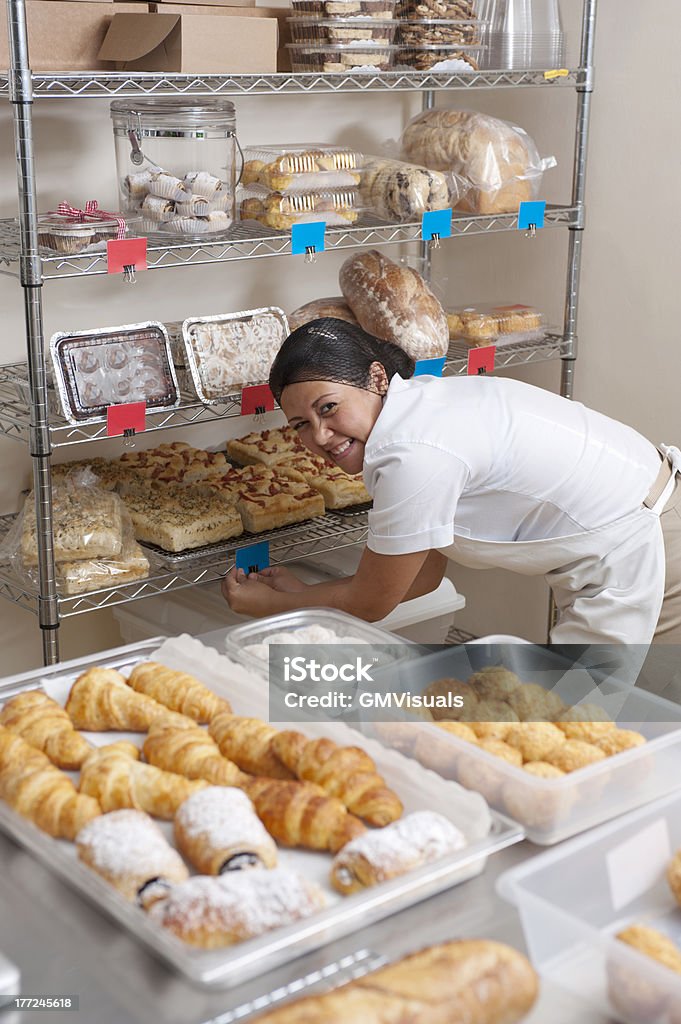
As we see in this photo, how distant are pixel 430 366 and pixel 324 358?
2.48ft

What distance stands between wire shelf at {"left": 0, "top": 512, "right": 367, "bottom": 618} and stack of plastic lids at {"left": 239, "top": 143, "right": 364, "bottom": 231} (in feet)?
2.29

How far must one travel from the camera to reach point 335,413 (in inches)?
78.9

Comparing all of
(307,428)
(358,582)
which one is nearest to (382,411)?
(307,428)

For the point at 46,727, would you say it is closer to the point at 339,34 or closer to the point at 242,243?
the point at 242,243

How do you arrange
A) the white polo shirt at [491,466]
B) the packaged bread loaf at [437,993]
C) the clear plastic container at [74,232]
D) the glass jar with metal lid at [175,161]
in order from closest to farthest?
the packaged bread loaf at [437,993], the white polo shirt at [491,466], the clear plastic container at [74,232], the glass jar with metal lid at [175,161]

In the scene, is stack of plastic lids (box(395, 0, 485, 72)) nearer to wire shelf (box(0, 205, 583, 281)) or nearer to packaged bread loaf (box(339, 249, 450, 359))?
wire shelf (box(0, 205, 583, 281))

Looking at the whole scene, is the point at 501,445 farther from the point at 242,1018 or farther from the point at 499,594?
the point at 499,594

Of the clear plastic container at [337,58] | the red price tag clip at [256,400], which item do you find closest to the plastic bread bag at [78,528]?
the red price tag clip at [256,400]

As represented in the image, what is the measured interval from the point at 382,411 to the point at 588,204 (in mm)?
1459

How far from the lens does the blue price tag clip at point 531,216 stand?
9.41ft

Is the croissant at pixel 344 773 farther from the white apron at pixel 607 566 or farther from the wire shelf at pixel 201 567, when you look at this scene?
the wire shelf at pixel 201 567

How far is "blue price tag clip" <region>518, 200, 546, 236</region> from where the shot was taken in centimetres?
287

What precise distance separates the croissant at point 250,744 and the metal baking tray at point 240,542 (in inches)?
49.2

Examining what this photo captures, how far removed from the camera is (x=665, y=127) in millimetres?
2863
